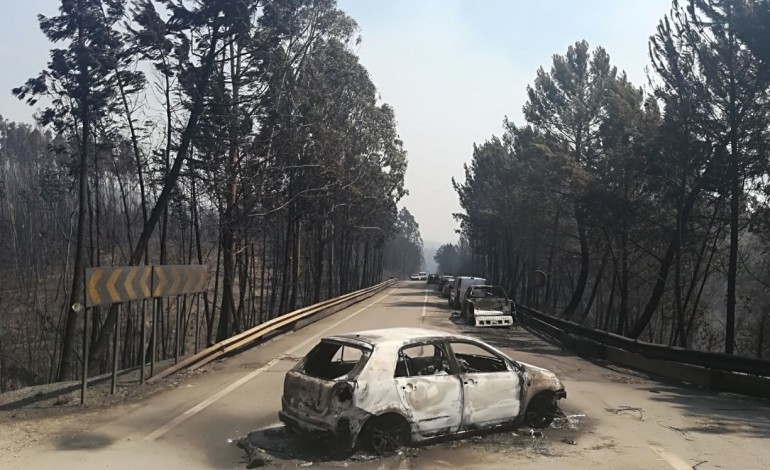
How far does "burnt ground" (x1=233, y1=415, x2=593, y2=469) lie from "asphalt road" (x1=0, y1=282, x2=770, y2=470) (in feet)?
0.04

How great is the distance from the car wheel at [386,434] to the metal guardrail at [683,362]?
7590mm

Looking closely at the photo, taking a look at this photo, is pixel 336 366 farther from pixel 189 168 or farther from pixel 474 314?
pixel 474 314

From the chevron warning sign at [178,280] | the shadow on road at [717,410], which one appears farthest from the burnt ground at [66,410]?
the shadow on road at [717,410]

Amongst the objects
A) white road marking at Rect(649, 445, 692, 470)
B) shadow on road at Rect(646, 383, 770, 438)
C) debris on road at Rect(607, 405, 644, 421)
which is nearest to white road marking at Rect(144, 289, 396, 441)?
white road marking at Rect(649, 445, 692, 470)

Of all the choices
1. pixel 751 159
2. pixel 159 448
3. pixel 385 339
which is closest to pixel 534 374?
pixel 385 339

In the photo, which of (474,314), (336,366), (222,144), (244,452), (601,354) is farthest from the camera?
(474,314)

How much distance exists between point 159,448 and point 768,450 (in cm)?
693

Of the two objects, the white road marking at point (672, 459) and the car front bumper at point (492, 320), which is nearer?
the white road marking at point (672, 459)

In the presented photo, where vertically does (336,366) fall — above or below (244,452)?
above

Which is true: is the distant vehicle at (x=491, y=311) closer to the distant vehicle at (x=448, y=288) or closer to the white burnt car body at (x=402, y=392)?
the white burnt car body at (x=402, y=392)

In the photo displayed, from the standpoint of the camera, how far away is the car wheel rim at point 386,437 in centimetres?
643

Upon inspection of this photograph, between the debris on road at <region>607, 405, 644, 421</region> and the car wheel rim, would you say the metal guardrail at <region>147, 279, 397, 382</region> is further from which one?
the debris on road at <region>607, 405, 644, 421</region>

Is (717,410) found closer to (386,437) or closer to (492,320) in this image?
(386,437)

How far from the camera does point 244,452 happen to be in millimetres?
6656
